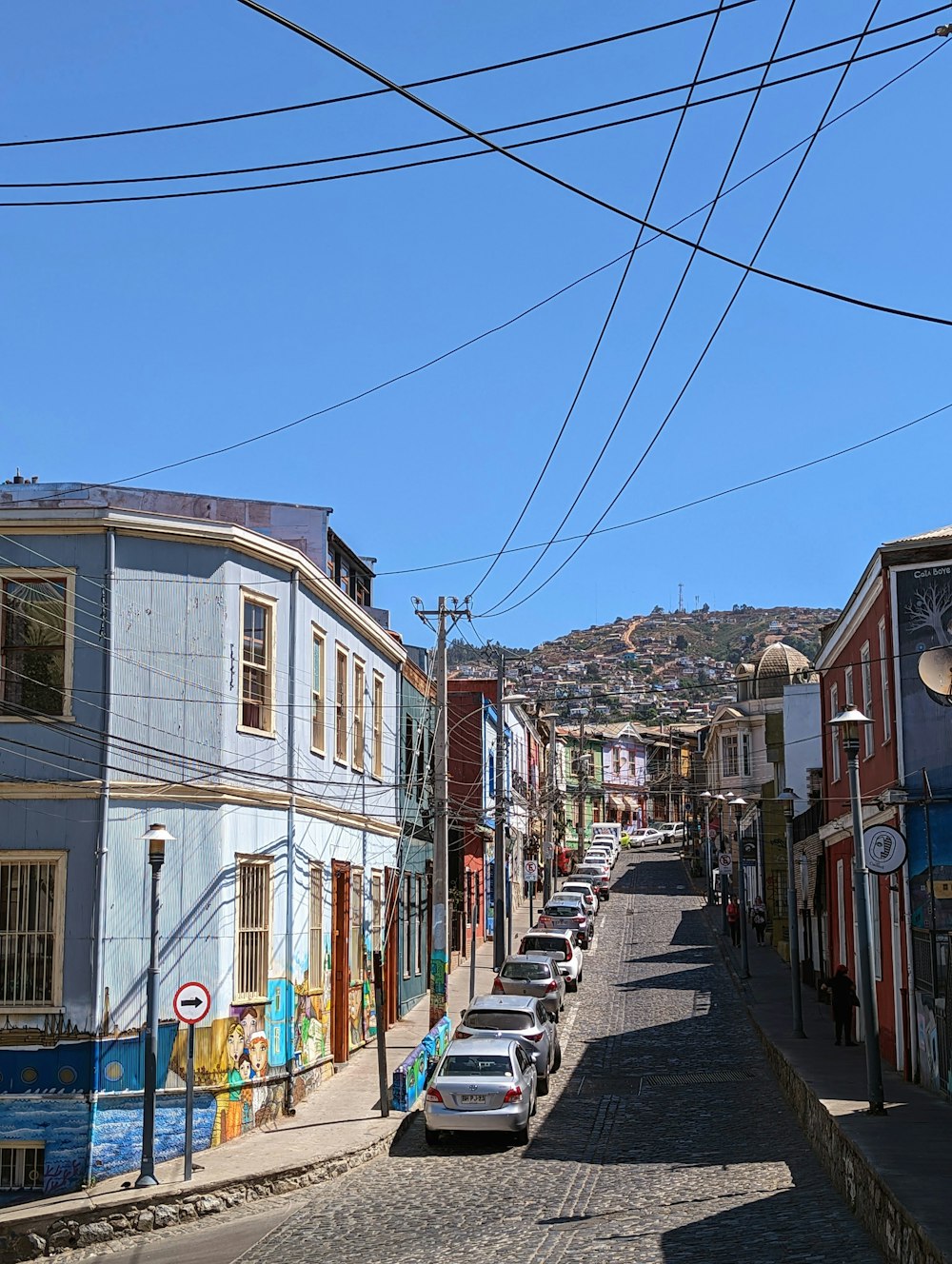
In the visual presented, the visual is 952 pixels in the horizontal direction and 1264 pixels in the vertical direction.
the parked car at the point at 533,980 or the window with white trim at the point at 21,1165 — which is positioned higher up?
the parked car at the point at 533,980

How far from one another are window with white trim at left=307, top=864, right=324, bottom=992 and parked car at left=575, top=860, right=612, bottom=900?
41847 millimetres

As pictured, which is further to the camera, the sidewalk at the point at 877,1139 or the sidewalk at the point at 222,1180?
the sidewalk at the point at 222,1180

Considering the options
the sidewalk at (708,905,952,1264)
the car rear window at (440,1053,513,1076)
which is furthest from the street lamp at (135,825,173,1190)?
the sidewalk at (708,905,952,1264)

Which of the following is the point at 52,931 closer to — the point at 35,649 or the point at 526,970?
the point at 35,649

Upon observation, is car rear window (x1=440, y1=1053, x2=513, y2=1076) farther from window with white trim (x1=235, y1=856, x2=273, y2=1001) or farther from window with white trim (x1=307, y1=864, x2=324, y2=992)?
window with white trim (x1=307, y1=864, x2=324, y2=992)

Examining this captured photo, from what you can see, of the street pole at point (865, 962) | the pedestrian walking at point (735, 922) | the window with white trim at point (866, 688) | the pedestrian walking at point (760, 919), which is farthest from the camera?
the pedestrian walking at point (760, 919)

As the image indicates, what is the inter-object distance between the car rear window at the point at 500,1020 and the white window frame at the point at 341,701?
17.3ft

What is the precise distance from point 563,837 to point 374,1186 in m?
81.5

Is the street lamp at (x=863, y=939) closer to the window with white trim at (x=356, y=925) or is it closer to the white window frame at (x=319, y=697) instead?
the white window frame at (x=319, y=697)

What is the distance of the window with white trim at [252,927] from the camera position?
20797 millimetres

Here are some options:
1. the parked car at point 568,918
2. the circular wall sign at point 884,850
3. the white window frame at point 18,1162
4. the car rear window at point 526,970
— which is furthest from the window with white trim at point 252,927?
the parked car at point 568,918

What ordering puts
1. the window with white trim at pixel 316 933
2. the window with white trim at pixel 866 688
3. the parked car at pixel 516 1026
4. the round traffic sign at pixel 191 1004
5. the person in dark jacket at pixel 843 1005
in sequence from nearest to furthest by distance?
1. the round traffic sign at pixel 191 1004
2. the window with white trim at pixel 316 933
3. the parked car at pixel 516 1026
4. the window with white trim at pixel 866 688
5. the person in dark jacket at pixel 843 1005

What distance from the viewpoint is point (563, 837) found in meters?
98.5

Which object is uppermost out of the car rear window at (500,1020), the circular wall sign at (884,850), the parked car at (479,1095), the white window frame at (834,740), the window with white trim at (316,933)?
the white window frame at (834,740)
